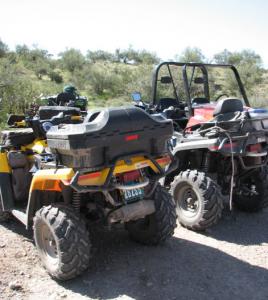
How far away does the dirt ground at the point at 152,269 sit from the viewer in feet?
12.4

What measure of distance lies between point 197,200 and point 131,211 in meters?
1.80

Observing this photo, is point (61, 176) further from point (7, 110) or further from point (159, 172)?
point (7, 110)

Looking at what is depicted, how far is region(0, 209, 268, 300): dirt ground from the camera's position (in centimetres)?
378

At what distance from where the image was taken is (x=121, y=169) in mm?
3826

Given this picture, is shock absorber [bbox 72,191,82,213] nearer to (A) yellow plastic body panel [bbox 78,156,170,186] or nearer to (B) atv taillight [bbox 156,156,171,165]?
(A) yellow plastic body panel [bbox 78,156,170,186]

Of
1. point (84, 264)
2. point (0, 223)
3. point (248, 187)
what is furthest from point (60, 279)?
point (248, 187)

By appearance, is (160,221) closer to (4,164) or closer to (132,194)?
(132,194)

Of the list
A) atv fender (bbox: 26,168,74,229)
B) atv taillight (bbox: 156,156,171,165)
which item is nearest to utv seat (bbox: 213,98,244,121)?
atv taillight (bbox: 156,156,171,165)

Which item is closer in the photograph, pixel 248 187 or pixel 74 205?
pixel 74 205

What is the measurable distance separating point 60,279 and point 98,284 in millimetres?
354

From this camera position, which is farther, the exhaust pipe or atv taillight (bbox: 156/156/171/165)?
atv taillight (bbox: 156/156/171/165)

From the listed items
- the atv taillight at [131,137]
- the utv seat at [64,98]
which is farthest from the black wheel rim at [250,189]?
the utv seat at [64,98]

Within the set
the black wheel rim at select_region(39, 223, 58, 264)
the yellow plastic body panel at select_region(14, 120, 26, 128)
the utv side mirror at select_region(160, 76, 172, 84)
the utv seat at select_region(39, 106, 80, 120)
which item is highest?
the utv side mirror at select_region(160, 76, 172, 84)

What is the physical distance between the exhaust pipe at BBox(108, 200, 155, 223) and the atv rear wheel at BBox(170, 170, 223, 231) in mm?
1314
